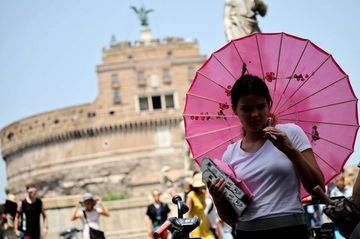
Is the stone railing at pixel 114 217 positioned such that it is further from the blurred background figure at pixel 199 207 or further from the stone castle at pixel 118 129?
the stone castle at pixel 118 129

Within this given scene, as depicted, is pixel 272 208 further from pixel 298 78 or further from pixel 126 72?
pixel 126 72

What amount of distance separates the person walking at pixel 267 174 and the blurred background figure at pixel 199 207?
381 centimetres

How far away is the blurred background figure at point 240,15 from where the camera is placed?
342 inches

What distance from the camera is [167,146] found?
201 feet

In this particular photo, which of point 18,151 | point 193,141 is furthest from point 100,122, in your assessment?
point 193,141

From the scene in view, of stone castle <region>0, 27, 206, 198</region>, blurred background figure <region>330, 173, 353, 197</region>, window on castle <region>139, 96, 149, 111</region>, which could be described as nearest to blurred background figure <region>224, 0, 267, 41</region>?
blurred background figure <region>330, 173, 353, 197</region>

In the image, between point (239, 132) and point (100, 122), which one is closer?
point (239, 132)

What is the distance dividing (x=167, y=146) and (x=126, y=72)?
6976 millimetres

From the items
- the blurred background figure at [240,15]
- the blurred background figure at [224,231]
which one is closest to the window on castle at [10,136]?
the blurred background figure at [240,15]

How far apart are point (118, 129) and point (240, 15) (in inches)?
2102

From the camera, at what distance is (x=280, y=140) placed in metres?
2.82

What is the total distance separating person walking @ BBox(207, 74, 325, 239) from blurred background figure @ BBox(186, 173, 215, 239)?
12.5 feet

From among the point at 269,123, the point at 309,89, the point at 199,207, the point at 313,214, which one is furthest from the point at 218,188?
the point at 313,214

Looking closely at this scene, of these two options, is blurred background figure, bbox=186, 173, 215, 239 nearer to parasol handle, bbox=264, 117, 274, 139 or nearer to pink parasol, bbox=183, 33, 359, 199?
pink parasol, bbox=183, 33, 359, 199
